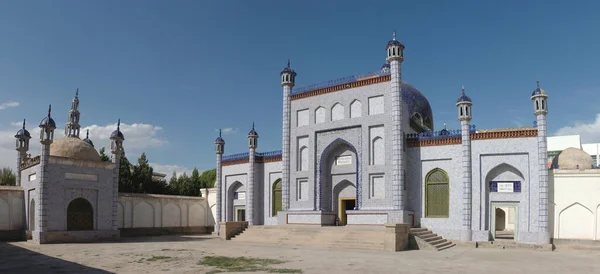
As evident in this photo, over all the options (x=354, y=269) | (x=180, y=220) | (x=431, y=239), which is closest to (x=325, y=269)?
(x=354, y=269)

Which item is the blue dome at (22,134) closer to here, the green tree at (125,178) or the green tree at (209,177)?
the green tree at (125,178)

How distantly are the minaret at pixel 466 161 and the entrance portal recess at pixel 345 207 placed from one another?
→ 20.8ft

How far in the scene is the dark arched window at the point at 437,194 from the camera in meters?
23.9

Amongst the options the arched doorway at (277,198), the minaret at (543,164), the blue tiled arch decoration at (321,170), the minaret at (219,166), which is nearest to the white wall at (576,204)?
the minaret at (543,164)

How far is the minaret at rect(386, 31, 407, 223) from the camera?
23.5m

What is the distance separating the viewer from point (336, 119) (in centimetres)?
2684

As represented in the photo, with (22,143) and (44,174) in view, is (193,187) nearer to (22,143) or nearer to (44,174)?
(22,143)

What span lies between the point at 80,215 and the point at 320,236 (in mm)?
12837

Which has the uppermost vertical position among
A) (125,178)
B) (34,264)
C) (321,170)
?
(321,170)

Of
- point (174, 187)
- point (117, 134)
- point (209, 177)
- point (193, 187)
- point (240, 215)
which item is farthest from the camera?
point (209, 177)

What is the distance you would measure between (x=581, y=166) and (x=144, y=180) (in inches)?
1214

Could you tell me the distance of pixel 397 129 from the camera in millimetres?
23938

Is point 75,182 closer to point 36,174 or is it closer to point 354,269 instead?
point 36,174

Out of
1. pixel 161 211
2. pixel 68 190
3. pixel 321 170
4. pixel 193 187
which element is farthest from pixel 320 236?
pixel 193 187
